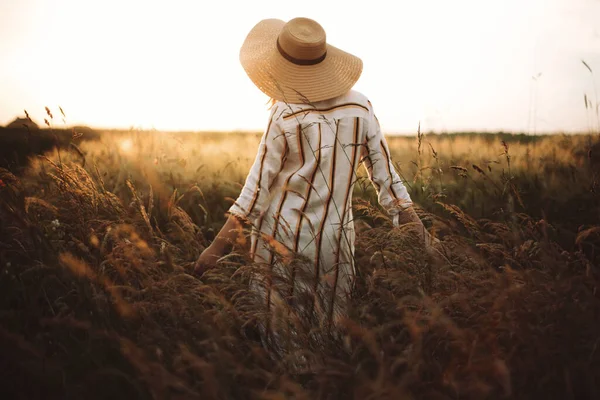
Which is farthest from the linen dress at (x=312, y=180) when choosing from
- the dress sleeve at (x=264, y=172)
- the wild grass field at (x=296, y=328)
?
the wild grass field at (x=296, y=328)

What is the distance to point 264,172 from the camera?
6.98ft

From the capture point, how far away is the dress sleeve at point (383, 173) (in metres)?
2.21

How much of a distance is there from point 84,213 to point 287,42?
1.50 metres

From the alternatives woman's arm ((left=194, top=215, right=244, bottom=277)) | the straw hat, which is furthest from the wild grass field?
the straw hat

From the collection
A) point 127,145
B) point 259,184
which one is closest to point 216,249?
point 259,184

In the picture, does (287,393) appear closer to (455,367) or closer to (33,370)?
(455,367)

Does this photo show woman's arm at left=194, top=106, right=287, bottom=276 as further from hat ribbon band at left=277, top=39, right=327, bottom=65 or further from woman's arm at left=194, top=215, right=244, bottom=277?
hat ribbon band at left=277, top=39, right=327, bottom=65

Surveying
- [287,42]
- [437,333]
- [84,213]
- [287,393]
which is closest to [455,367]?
[437,333]

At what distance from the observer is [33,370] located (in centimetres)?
145

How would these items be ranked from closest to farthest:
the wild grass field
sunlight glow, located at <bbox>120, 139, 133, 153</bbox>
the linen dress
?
the wild grass field, the linen dress, sunlight glow, located at <bbox>120, 139, 133, 153</bbox>

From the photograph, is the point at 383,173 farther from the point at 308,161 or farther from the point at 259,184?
the point at 259,184

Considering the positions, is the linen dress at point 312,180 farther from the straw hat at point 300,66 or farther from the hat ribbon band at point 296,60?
the hat ribbon band at point 296,60

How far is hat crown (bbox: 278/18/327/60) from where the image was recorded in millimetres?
2115

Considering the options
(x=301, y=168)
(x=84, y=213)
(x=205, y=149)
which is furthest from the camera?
(x=205, y=149)
